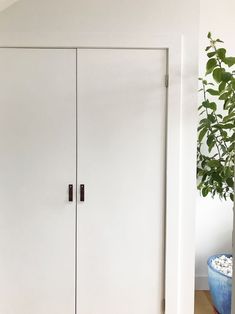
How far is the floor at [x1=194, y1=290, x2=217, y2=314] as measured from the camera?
2301mm

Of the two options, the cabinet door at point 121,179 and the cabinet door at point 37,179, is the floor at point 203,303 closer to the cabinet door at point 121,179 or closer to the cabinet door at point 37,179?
the cabinet door at point 121,179

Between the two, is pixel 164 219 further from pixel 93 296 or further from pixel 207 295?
pixel 207 295

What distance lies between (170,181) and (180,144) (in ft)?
0.80

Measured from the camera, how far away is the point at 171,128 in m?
1.85

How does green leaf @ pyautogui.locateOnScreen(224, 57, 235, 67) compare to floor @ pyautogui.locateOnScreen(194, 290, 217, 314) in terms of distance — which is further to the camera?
floor @ pyautogui.locateOnScreen(194, 290, 217, 314)

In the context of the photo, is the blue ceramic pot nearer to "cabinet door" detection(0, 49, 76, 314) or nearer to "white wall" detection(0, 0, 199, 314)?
"cabinet door" detection(0, 49, 76, 314)

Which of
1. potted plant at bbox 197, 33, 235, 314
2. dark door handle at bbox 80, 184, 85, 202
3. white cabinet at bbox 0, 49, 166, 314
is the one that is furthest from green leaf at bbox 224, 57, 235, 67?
dark door handle at bbox 80, 184, 85, 202

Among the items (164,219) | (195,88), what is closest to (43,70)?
(195,88)

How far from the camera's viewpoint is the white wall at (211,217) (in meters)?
2.46

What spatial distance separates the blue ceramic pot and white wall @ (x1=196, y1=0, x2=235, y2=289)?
0.38m

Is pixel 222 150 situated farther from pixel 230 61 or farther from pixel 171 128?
pixel 230 61

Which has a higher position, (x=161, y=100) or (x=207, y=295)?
(x=161, y=100)

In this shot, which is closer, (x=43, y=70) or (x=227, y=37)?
(x=43, y=70)

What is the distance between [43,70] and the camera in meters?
1.83
